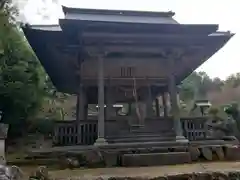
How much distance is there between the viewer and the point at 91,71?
33.6 ft


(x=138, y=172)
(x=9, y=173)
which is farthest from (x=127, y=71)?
(x=9, y=173)

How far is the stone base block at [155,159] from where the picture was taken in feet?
24.5

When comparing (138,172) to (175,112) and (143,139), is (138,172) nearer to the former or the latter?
(143,139)

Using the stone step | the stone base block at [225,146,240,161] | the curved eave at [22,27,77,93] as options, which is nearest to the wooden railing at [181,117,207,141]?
the stone step

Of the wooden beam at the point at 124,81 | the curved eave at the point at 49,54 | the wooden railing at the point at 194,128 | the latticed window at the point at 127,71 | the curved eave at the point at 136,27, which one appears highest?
the curved eave at the point at 136,27

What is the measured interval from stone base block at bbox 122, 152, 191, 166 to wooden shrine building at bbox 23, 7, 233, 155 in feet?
3.08

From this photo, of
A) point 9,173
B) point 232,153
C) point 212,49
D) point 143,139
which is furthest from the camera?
point 212,49

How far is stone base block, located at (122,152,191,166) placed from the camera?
7.46 meters

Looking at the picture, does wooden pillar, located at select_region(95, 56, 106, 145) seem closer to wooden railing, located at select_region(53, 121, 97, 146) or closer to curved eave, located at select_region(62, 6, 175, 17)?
wooden railing, located at select_region(53, 121, 97, 146)

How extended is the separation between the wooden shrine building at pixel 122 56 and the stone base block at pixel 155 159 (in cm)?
94

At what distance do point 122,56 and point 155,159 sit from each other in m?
4.02

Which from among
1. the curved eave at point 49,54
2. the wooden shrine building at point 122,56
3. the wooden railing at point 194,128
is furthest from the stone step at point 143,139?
the curved eave at point 49,54

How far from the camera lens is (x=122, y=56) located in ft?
33.2

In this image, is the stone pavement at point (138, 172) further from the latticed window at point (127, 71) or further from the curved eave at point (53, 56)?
the latticed window at point (127, 71)
